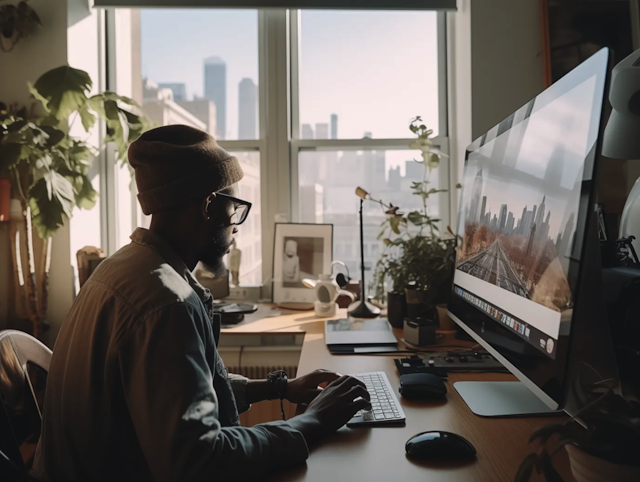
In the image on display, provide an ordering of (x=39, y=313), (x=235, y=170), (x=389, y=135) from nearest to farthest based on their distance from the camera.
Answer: (x=235, y=170) → (x=39, y=313) → (x=389, y=135)

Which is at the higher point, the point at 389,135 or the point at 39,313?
the point at 389,135

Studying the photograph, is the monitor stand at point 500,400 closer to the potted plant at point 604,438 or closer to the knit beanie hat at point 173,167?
the potted plant at point 604,438

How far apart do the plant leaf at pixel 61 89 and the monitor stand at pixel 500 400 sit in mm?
1787

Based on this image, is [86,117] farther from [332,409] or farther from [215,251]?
[332,409]

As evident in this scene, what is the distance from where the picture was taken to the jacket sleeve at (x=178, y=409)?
67 cm

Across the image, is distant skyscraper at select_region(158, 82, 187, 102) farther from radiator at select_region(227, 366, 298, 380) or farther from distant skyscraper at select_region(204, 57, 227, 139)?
radiator at select_region(227, 366, 298, 380)

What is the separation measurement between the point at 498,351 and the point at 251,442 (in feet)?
1.67

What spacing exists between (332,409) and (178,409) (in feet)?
1.06

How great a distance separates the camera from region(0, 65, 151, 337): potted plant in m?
1.90

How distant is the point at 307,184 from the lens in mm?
2592

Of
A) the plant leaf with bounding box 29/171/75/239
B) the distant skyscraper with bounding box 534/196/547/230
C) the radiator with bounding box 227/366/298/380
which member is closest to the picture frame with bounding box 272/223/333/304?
the radiator with bounding box 227/366/298/380

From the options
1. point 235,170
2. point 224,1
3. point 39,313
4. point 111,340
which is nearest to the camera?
point 111,340

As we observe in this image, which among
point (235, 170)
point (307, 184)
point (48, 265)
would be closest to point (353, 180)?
point (307, 184)

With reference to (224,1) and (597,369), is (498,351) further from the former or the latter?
(224,1)
